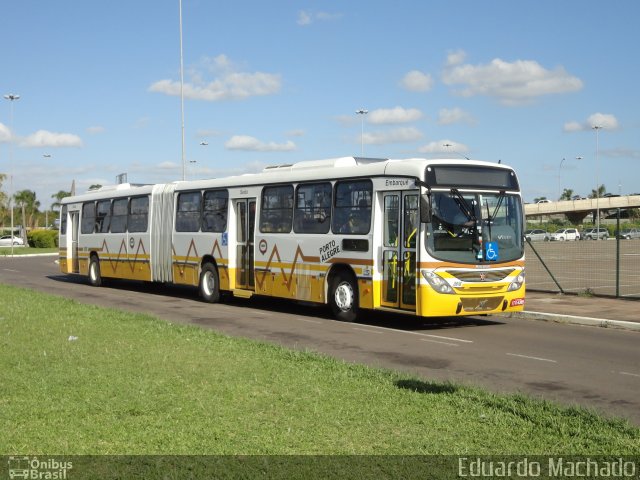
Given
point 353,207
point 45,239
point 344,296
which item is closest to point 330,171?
point 353,207

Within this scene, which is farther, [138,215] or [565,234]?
[565,234]

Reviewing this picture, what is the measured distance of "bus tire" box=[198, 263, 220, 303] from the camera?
21531 millimetres

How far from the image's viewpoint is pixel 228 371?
991 cm

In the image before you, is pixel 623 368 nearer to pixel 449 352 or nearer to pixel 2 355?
pixel 449 352

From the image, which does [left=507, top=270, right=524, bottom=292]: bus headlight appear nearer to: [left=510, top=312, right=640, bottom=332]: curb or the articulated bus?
the articulated bus

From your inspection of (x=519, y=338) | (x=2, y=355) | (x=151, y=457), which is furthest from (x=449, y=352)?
(x=151, y=457)

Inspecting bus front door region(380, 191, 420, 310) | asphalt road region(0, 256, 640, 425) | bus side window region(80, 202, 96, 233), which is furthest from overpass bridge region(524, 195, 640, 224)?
bus front door region(380, 191, 420, 310)

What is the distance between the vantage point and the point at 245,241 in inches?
806

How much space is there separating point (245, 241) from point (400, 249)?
5.86 m

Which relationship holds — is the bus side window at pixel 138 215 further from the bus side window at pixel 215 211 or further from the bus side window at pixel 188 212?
the bus side window at pixel 215 211

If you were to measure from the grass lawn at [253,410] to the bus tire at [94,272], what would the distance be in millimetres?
17197

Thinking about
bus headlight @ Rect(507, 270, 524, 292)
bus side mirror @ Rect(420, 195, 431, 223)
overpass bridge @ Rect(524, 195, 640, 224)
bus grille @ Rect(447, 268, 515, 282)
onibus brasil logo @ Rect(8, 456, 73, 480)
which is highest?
overpass bridge @ Rect(524, 195, 640, 224)

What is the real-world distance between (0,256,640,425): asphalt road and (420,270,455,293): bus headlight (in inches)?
33.6

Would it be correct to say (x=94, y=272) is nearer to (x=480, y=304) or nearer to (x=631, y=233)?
(x=480, y=304)
